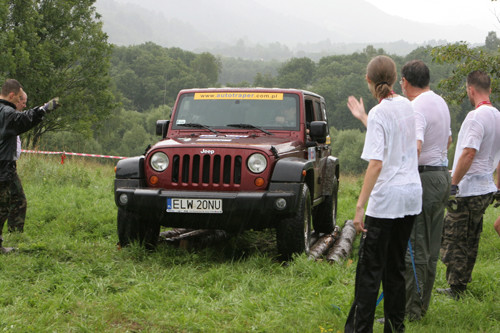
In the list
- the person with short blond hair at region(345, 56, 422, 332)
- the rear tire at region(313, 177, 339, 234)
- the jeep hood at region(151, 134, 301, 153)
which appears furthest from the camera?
the rear tire at region(313, 177, 339, 234)

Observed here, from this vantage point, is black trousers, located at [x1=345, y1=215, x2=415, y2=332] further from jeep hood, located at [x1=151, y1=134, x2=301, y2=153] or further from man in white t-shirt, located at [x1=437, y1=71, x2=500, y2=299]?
jeep hood, located at [x1=151, y1=134, x2=301, y2=153]

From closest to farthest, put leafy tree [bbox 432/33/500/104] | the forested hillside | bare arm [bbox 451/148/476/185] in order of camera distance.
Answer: bare arm [bbox 451/148/476/185] < leafy tree [bbox 432/33/500/104] < the forested hillside

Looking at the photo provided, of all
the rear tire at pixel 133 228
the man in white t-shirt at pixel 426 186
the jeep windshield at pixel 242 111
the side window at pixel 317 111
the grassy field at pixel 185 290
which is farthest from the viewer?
the side window at pixel 317 111

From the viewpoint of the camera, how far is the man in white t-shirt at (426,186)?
4.00 meters

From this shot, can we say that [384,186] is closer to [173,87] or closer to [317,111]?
[317,111]

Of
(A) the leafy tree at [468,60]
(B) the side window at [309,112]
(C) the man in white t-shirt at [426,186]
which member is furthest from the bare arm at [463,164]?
(A) the leafy tree at [468,60]

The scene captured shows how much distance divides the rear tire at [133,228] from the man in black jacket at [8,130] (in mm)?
1217

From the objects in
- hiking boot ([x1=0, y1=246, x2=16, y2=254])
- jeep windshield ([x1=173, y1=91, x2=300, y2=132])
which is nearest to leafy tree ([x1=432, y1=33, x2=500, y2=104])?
jeep windshield ([x1=173, y1=91, x2=300, y2=132])

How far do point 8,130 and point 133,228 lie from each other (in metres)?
1.75

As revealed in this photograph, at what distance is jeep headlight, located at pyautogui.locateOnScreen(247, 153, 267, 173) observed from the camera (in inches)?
225

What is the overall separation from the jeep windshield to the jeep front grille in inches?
43.3

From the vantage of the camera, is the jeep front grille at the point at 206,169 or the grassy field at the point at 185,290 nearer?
the grassy field at the point at 185,290

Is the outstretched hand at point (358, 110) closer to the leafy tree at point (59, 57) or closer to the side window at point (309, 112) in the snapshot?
the side window at point (309, 112)

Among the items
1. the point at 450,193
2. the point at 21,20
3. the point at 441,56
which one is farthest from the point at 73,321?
the point at 21,20
